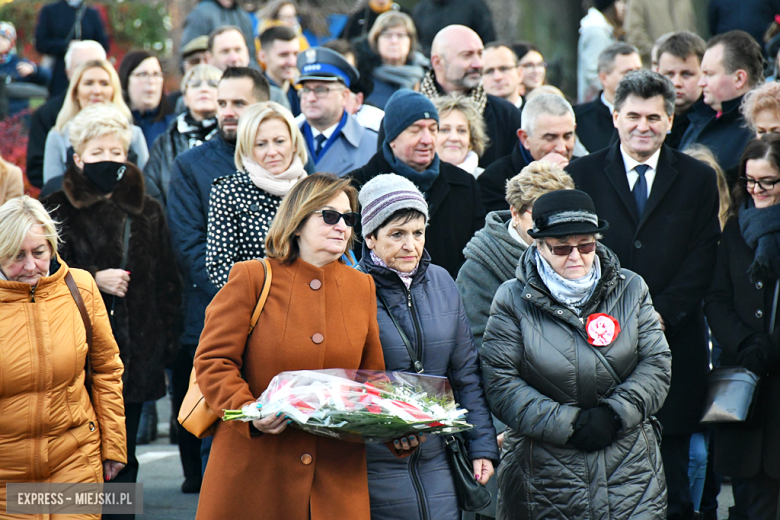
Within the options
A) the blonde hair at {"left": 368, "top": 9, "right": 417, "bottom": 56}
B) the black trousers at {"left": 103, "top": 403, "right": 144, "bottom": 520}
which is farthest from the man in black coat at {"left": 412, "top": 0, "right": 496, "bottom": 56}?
the black trousers at {"left": 103, "top": 403, "right": 144, "bottom": 520}

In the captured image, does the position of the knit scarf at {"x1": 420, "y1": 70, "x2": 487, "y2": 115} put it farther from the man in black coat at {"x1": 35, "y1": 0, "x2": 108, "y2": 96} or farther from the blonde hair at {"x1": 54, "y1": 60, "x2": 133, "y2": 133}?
the man in black coat at {"x1": 35, "y1": 0, "x2": 108, "y2": 96}

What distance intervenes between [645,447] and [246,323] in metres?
1.85

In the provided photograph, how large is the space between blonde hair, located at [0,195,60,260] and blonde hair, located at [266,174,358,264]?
4.65 ft

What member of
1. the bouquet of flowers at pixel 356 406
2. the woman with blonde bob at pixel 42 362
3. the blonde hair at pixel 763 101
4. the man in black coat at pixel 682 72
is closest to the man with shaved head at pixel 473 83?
the man in black coat at pixel 682 72

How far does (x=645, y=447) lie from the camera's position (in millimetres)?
4293

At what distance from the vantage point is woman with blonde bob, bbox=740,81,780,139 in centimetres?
605

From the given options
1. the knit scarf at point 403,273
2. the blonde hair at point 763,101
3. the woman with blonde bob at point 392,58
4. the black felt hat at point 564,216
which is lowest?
the knit scarf at point 403,273

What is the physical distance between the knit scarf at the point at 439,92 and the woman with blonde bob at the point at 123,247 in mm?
2466

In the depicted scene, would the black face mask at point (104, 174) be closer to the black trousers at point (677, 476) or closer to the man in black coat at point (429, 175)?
the man in black coat at point (429, 175)

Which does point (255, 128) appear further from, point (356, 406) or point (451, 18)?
point (451, 18)

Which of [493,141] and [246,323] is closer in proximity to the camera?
[246,323]

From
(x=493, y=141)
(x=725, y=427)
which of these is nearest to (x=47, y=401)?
(x=725, y=427)

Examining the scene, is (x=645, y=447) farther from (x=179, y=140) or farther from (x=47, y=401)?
(x=179, y=140)

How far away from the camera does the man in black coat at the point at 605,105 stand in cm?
800
